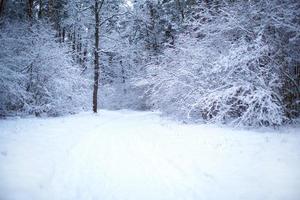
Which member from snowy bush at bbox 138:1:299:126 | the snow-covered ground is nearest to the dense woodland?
snowy bush at bbox 138:1:299:126

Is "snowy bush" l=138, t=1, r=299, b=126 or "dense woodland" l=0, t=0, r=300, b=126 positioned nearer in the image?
"snowy bush" l=138, t=1, r=299, b=126

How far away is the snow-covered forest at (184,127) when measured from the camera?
17.2ft

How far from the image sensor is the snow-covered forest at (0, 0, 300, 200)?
5250 millimetres

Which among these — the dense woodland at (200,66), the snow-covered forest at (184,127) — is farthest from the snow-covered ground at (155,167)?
the dense woodland at (200,66)

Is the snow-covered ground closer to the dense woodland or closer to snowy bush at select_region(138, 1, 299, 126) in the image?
snowy bush at select_region(138, 1, 299, 126)

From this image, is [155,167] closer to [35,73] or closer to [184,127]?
[184,127]

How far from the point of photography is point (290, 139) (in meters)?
8.19

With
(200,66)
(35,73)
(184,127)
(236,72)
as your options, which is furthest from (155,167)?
(35,73)

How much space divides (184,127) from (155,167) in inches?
249

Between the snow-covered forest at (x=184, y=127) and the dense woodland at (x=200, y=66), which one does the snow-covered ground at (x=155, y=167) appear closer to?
the snow-covered forest at (x=184, y=127)

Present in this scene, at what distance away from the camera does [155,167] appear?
6.41 m

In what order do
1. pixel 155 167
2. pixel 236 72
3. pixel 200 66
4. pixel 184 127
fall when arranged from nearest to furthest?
pixel 155 167 → pixel 236 72 → pixel 184 127 → pixel 200 66

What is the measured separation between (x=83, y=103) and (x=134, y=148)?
1395 cm

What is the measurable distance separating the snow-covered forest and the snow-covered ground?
0.02 meters
